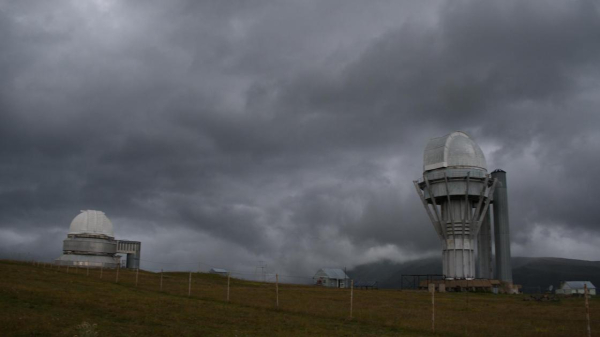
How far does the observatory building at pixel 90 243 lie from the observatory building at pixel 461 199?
71.5m

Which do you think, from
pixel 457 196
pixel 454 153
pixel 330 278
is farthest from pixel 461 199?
pixel 330 278

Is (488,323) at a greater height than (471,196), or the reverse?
(471,196)

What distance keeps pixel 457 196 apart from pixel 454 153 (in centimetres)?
804

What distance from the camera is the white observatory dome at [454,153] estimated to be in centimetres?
9725

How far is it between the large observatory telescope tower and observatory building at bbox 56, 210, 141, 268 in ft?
237

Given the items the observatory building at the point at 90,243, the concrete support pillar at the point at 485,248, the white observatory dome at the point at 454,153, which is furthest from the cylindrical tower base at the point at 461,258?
the observatory building at the point at 90,243

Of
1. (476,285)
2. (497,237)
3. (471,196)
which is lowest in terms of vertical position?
(476,285)

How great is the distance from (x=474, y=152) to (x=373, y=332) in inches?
3089

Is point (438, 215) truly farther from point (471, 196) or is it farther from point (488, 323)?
point (488, 323)

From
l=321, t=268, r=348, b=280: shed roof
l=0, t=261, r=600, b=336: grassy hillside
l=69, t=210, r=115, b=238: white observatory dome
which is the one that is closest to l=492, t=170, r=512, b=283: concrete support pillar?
l=321, t=268, r=348, b=280: shed roof

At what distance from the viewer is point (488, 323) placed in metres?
33.1

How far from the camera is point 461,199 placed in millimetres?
97688

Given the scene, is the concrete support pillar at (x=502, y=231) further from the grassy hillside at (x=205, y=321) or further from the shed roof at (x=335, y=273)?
the grassy hillside at (x=205, y=321)

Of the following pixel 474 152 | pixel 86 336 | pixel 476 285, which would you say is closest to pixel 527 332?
pixel 86 336
